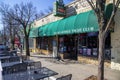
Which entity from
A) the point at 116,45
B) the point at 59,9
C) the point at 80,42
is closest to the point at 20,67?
the point at 116,45

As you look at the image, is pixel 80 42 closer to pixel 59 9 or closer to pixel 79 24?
pixel 79 24

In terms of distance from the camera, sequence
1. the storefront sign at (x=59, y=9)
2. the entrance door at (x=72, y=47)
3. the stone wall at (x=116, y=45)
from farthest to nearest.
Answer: the entrance door at (x=72, y=47)
the storefront sign at (x=59, y=9)
the stone wall at (x=116, y=45)

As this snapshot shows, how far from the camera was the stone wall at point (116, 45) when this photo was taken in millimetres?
12266

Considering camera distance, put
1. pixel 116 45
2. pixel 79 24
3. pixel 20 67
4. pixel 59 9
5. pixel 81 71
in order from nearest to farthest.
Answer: pixel 20 67 < pixel 81 71 < pixel 116 45 < pixel 79 24 < pixel 59 9

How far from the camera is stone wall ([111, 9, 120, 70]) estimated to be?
1227 centimetres

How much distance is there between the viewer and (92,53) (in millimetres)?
15078

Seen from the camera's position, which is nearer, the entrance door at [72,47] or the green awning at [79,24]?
the green awning at [79,24]

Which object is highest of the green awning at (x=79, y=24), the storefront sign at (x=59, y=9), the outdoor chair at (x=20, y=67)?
the storefront sign at (x=59, y=9)

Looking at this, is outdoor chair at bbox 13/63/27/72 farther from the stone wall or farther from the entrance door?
the entrance door

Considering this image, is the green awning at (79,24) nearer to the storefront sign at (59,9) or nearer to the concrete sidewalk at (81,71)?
the storefront sign at (59,9)

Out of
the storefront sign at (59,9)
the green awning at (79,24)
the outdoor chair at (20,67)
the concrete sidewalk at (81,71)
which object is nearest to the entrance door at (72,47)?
the green awning at (79,24)

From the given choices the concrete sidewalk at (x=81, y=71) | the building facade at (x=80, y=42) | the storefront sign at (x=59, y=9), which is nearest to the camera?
the concrete sidewalk at (x=81, y=71)

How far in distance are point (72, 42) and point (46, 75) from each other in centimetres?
1284

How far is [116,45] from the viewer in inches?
492
